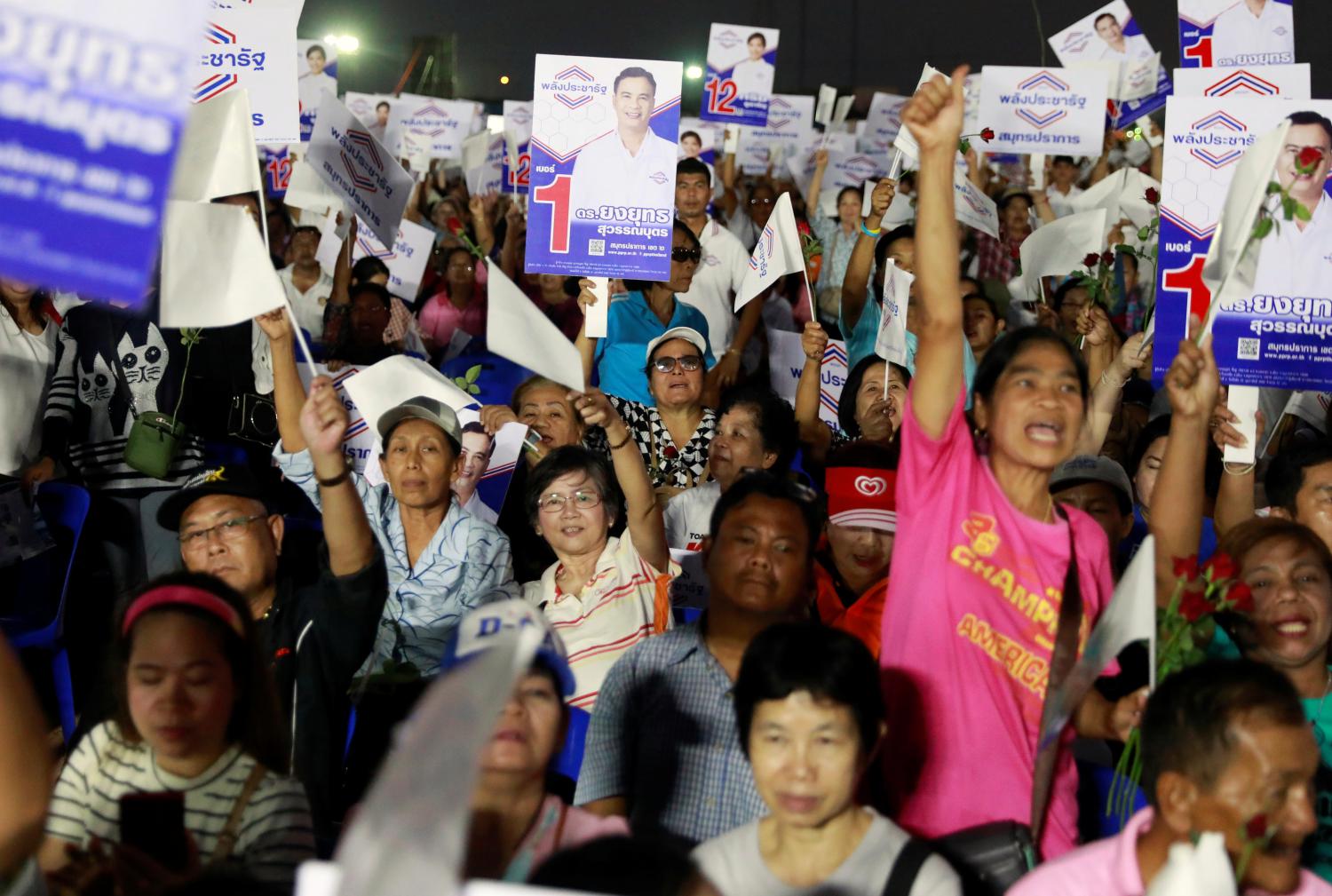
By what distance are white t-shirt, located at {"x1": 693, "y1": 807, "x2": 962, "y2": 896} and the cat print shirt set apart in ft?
11.2

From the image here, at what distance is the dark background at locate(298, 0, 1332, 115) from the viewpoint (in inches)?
731

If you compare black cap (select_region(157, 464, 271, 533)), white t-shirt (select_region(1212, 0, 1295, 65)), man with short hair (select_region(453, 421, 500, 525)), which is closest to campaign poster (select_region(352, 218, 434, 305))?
man with short hair (select_region(453, 421, 500, 525))

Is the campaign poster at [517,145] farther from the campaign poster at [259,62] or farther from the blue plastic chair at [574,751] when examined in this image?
the blue plastic chair at [574,751]

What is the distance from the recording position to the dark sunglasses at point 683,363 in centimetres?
515

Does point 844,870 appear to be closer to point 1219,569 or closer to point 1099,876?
point 1099,876

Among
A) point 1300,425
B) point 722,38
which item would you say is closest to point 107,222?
point 1300,425

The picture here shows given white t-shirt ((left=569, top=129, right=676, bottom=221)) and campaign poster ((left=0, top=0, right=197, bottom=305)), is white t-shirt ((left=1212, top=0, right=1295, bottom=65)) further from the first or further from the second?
campaign poster ((left=0, top=0, right=197, bottom=305))

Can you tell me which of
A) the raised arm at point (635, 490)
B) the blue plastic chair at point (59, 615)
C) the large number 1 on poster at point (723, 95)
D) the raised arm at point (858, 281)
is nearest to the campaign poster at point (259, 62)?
the blue plastic chair at point (59, 615)

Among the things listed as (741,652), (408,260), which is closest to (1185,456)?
(741,652)

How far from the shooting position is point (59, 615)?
4730 millimetres

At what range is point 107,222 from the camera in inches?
71.1

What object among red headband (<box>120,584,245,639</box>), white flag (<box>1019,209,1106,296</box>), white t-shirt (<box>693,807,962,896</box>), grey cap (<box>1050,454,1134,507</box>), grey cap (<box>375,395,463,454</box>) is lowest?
white t-shirt (<box>693,807,962,896</box>)

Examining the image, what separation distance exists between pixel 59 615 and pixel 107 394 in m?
0.91

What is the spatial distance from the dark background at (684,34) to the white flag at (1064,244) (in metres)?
12.9
